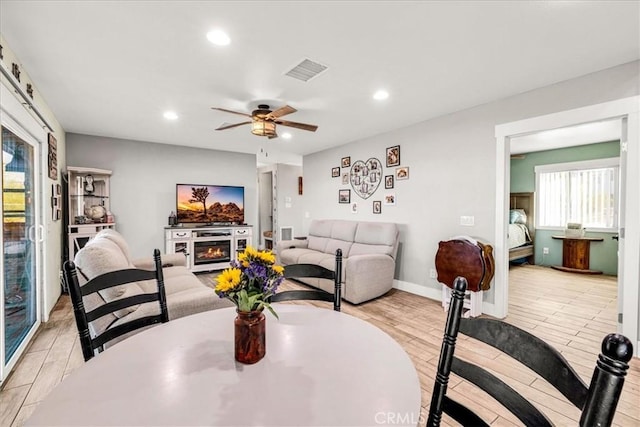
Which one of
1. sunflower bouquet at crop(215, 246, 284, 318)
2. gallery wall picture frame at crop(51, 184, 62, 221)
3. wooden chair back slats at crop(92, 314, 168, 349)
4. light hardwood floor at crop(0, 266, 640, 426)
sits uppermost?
gallery wall picture frame at crop(51, 184, 62, 221)

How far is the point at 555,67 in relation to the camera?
8.69ft

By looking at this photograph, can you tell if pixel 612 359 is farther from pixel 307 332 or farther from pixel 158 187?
pixel 158 187

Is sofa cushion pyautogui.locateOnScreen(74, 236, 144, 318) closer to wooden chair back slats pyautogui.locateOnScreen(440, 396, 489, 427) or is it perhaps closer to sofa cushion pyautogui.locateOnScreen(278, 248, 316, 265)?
wooden chair back slats pyautogui.locateOnScreen(440, 396, 489, 427)

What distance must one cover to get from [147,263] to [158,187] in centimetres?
249

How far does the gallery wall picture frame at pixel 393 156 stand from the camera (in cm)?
464

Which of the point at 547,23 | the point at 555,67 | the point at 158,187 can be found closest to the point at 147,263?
the point at 158,187

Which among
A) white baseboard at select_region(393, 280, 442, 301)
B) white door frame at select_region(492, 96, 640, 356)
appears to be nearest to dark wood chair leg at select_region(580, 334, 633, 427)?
white door frame at select_region(492, 96, 640, 356)

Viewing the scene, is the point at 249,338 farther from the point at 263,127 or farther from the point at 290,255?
the point at 290,255

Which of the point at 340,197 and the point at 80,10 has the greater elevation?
the point at 80,10

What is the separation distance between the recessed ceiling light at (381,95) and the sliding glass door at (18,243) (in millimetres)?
3308

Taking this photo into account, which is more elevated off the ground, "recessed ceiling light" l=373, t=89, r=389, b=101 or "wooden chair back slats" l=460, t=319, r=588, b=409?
"recessed ceiling light" l=373, t=89, r=389, b=101

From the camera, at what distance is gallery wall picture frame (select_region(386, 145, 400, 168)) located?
4.64 meters

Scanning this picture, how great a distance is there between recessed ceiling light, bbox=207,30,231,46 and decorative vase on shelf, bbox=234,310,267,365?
6.62 feet

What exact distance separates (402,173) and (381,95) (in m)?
1.57
